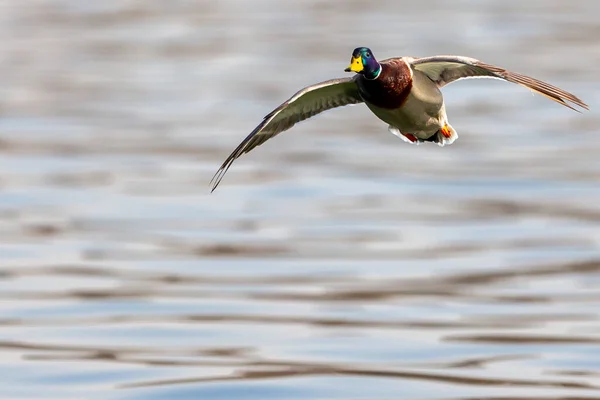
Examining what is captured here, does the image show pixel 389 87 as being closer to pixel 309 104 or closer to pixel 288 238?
pixel 309 104

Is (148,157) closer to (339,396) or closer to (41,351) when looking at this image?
(41,351)

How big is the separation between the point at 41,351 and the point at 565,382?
4.81 m

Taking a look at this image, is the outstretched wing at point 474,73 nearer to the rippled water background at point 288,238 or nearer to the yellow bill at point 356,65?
the yellow bill at point 356,65

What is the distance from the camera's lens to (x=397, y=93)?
984cm

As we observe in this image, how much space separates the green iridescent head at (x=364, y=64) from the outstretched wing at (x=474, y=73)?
24cm

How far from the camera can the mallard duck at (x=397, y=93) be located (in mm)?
9664

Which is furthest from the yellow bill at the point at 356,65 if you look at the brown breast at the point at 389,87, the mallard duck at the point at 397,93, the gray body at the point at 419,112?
the gray body at the point at 419,112

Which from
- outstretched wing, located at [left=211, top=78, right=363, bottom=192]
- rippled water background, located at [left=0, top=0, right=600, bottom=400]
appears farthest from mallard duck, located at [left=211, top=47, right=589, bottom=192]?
rippled water background, located at [left=0, top=0, right=600, bottom=400]

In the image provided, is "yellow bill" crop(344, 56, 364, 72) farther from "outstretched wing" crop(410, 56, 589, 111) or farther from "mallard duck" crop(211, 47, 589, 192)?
"outstretched wing" crop(410, 56, 589, 111)

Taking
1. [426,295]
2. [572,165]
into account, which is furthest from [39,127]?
[426,295]

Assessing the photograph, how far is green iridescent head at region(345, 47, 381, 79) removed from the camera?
9.46 meters

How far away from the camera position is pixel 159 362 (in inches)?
639

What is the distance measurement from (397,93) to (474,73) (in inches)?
20.5

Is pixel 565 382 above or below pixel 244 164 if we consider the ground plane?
below
